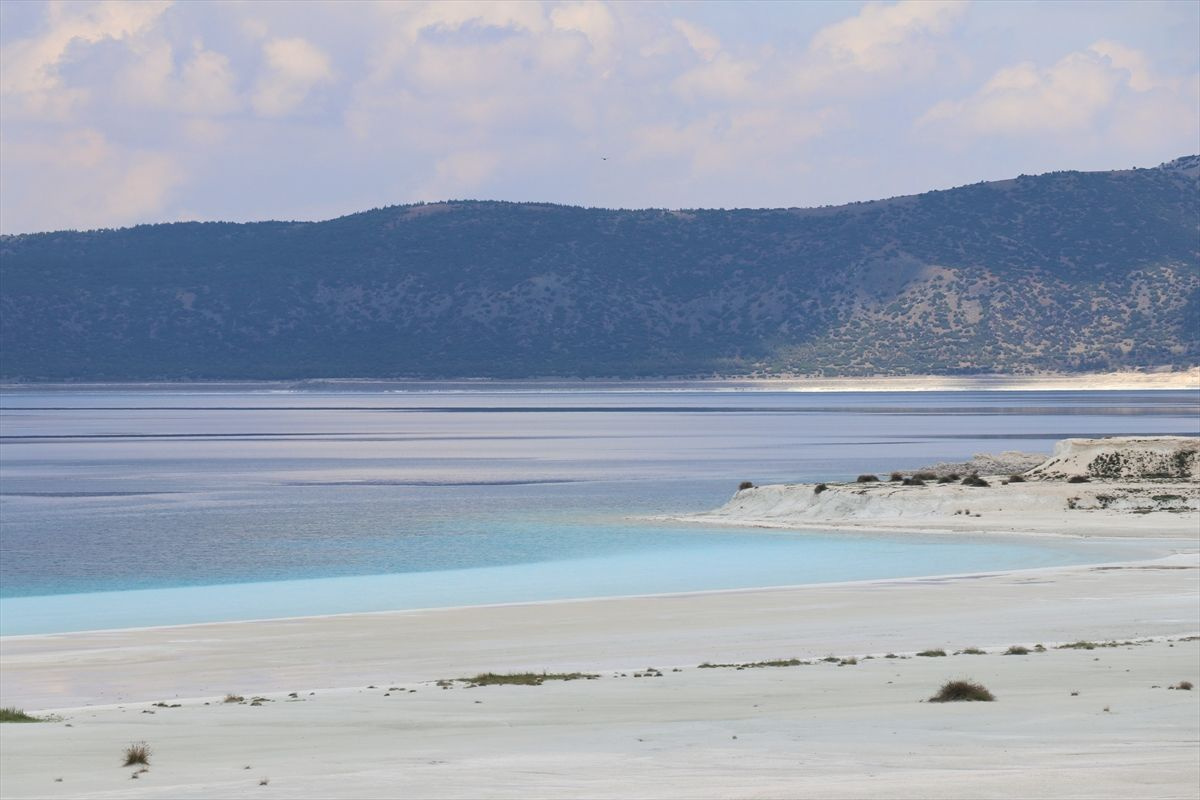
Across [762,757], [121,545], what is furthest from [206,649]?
[121,545]

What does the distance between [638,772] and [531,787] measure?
129 centimetres

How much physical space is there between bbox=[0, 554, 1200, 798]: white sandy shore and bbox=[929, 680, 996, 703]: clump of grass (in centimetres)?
25

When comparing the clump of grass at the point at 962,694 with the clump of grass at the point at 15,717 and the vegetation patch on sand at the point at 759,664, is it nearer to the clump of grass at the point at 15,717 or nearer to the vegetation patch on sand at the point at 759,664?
the vegetation patch on sand at the point at 759,664

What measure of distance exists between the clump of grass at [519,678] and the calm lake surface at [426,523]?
12.3 meters

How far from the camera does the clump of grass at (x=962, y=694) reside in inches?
750

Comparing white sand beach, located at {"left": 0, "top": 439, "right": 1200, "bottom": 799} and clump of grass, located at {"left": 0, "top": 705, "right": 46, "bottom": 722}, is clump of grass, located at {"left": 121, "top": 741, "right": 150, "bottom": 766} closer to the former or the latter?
white sand beach, located at {"left": 0, "top": 439, "right": 1200, "bottom": 799}

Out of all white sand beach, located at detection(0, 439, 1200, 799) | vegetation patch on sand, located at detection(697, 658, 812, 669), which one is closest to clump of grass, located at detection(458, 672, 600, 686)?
white sand beach, located at detection(0, 439, 1200, 799)

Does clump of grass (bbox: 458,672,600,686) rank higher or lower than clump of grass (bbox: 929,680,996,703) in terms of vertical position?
higher

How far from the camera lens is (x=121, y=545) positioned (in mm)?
49844

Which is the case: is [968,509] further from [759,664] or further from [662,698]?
[662,698]

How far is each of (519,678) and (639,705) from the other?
9.48 feet

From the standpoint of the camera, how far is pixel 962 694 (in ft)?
62.8

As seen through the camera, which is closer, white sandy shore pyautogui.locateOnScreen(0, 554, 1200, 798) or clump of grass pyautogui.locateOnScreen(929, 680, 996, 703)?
white sandy shore pyautogui.locateOnScreen(0, 554, 1200, 798)

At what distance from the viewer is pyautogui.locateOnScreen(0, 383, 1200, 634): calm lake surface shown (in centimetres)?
3838
